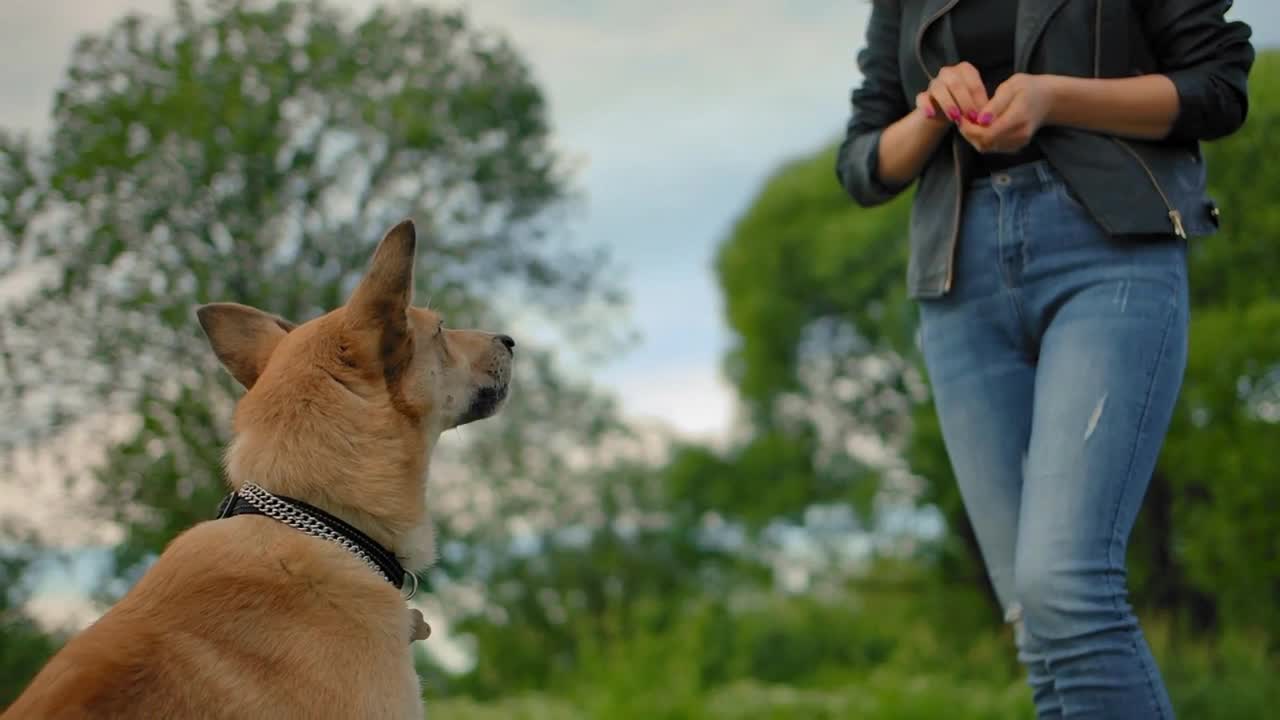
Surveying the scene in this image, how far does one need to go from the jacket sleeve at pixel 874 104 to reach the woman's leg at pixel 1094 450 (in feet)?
1.79

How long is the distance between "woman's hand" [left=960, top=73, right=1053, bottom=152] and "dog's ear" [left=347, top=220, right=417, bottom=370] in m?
1.23

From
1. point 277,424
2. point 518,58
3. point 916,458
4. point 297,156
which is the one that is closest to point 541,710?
point 297,156

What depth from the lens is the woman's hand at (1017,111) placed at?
2.46 m

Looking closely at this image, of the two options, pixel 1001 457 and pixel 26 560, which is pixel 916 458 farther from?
pixel 1001 457

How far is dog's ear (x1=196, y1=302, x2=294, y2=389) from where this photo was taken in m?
3.05

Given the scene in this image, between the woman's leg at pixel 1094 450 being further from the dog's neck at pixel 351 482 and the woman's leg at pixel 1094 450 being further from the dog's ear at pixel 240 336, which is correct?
the dog's ear at pixel 240 336

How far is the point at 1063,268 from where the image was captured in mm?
2568

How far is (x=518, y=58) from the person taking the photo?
23.3 feet

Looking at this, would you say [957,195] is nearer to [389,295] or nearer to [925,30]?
[925,30]

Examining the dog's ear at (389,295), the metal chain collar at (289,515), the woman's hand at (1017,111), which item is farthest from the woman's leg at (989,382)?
the metal chain collar at (289,515)

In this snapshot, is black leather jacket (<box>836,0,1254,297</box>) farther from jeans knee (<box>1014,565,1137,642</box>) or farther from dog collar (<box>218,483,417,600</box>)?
dog collar (<box>218,483,417,600</box>)

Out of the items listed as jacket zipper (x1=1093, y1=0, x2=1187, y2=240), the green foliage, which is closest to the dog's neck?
jacket zipper (x1=1093, y1=0, x2=1187, y2=240)

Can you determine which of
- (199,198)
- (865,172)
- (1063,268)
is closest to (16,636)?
(199,198)

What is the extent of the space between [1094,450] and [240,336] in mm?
2003
